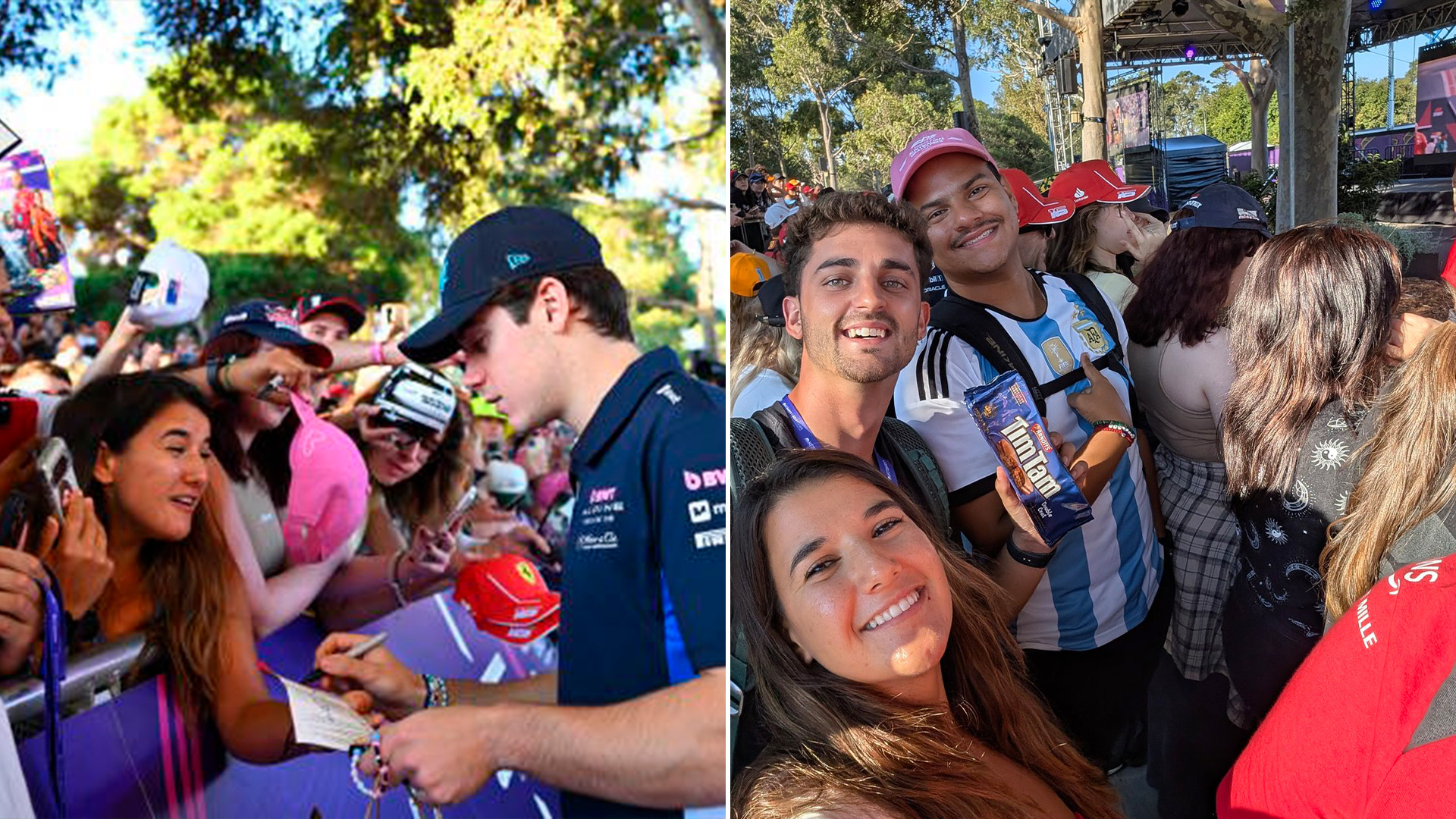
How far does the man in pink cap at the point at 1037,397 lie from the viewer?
3.45 feet

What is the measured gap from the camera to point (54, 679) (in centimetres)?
183

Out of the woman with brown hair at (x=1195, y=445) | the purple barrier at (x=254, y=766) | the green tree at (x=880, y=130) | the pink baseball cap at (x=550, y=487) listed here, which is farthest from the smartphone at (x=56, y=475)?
the woman with brown hair at (x=1195, y=445)

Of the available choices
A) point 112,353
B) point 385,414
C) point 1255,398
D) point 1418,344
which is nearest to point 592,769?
point 385,414

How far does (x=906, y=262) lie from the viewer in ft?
3.27

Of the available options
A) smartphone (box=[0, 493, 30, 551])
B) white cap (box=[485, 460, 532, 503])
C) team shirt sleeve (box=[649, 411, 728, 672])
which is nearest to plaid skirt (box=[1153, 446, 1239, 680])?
team shirt sleeve (box=[649, 411, 728, 672])

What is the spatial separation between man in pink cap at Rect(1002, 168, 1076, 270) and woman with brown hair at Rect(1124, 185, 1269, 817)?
0.40 feet

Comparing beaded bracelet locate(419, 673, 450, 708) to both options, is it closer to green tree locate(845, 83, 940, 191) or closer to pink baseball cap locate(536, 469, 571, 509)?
pink baseball cap locate(536, 469, 571, 509)

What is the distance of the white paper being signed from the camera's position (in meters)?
2.05

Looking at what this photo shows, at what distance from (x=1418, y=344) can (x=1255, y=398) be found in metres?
0.16

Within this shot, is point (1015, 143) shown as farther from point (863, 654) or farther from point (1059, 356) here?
point (863, 654)

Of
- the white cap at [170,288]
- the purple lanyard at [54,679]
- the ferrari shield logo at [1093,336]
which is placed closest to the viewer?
the ferrari shield logo at [1093,336]

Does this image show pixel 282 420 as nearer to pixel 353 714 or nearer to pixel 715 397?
pixel 353 714

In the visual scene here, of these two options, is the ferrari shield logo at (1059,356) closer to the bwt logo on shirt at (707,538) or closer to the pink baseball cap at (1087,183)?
the pink baseball cap at (1087,183)

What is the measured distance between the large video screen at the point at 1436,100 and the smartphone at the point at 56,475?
213 centimetres
